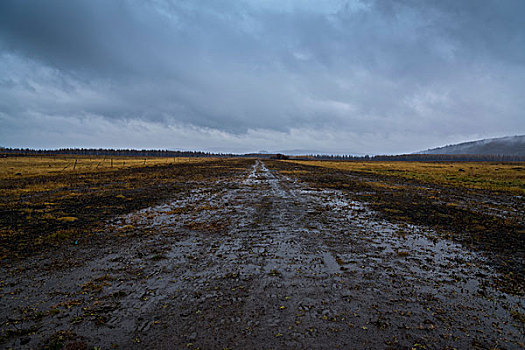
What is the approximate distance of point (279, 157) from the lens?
16700cm

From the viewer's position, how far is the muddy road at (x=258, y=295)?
3.75 m

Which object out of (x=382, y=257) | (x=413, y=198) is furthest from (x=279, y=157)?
(x=382, y=257)

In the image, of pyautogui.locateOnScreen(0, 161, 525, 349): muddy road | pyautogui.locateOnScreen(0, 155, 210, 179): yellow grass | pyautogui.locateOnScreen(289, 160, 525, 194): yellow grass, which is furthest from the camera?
pyautogui.locateOnScreen(0, 155, 210, 179): yellow grass

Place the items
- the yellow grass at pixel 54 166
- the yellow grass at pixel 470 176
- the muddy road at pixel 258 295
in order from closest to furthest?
the muddy road at pixel 258 295 → the yellow grass at pixel 470 176 → the yellow grass at pixel 54 166

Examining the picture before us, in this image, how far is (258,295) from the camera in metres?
4.95

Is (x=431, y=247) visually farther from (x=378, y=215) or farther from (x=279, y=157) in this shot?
(x=279, y=157)

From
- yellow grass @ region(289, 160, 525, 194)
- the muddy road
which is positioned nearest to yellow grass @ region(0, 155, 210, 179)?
the muddy road

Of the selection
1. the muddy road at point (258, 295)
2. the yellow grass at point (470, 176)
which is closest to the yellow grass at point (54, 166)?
the muddy road at point (258, 295)

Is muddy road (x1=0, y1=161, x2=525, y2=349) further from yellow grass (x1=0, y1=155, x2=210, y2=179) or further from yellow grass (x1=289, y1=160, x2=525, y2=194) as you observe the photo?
yellow grass (x1=0, y1=155, x2=210, y2=179)

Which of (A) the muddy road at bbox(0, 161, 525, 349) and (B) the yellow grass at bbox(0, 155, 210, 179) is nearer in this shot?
(A) the muddy road at bbox(0, 161, 525, 349)

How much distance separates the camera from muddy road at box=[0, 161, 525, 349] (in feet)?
12.3

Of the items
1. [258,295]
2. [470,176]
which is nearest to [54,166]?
[258,295]

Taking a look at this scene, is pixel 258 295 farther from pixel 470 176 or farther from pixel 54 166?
pixel 54 166

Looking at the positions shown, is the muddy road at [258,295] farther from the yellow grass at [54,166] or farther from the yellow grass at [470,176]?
Answer: the yellow grass at [54,166]
